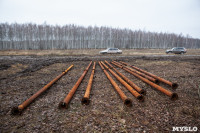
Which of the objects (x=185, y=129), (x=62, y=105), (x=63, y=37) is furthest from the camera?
(x=63, y=37)

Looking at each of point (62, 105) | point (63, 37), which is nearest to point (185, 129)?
point (62, 105)

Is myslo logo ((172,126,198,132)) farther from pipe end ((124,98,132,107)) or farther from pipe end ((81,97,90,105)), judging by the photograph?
pipe end ((81,97,90,105))

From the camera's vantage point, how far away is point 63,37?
50.7 meters

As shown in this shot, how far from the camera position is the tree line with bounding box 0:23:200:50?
47.3 m

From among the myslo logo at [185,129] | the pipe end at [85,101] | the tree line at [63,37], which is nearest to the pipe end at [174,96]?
the myslo logo at [185,129]

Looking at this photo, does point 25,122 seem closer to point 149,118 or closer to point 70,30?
point 149,118

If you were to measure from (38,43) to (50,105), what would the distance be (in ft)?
173

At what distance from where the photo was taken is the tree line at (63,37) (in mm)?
47344

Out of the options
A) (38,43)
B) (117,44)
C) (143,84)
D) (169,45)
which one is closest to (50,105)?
(143,84)

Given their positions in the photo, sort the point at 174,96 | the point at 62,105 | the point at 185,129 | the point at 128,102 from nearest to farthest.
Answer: the point at 185,129 < the point at 62,105 < the point at 128,102 < the point at 174,96

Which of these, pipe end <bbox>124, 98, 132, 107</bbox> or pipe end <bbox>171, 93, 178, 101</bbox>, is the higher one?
pipe end <bbox>171, 93, 178, 101</bbox>

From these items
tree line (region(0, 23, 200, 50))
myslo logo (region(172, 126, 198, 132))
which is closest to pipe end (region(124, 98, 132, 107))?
myslo logo (region(172, 126, 198, 132))

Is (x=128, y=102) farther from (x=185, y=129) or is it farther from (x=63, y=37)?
(x=63, y=37)

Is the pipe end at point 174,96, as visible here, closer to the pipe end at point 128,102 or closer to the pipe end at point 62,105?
the pipe end at point 128,102
